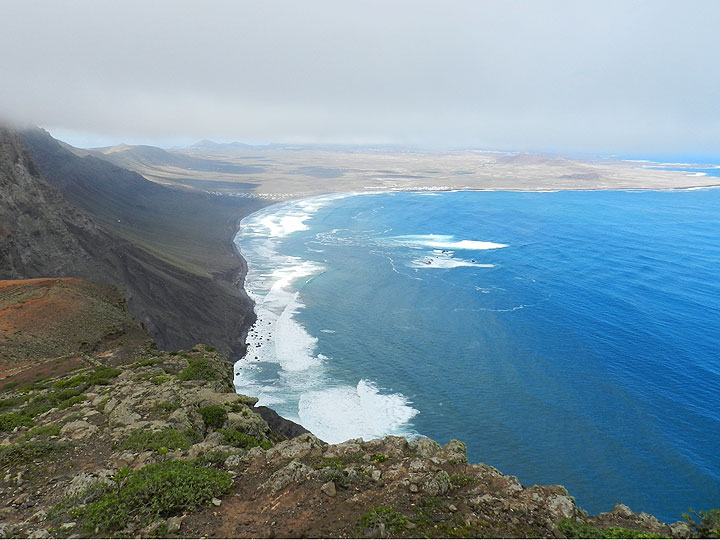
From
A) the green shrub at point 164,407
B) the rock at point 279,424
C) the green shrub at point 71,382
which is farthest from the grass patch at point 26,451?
the rock at point 279,424

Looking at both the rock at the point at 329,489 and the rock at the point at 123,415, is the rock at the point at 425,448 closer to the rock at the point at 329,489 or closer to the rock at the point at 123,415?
the rock at the point at 329,489

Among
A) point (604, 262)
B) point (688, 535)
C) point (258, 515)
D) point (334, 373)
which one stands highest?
point (258, 515)

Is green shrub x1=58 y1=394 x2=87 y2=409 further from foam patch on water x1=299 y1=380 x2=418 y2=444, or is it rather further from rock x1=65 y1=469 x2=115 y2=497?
foam patch on water x1=299 y1=380 x2=418 y2=444

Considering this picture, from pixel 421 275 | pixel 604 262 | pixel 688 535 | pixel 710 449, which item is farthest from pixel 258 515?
pixel 604 262

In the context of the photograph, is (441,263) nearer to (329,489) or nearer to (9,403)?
(9,403)

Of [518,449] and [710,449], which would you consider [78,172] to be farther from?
[710,449]
